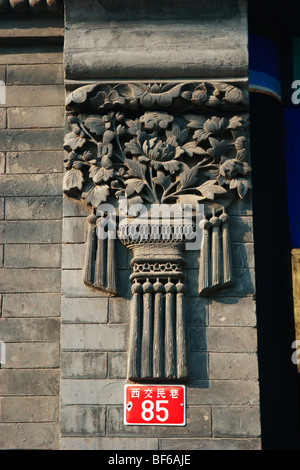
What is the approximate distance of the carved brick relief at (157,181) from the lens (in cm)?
907

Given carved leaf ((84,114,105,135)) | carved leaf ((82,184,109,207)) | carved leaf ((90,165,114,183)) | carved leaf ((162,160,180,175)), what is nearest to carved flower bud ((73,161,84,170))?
carved leaf ((90,165,114,183))

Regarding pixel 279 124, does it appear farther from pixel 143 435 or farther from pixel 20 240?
pixel 143 435

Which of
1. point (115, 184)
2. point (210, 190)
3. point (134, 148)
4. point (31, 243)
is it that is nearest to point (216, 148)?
point (210, 190)

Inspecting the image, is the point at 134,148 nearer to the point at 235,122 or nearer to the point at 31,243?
the point at 235,122

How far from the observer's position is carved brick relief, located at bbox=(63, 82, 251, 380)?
907cm

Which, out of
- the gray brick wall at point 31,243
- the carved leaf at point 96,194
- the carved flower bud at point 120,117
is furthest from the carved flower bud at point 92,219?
the carved flower bud at point 120,117

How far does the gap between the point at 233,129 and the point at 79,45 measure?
1.94 m

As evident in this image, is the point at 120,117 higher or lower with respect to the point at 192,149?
higher

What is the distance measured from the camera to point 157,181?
9.48 m

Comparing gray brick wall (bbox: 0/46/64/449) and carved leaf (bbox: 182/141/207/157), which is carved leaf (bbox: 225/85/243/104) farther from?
gray brick wall (bbox: 0/46/64/449)

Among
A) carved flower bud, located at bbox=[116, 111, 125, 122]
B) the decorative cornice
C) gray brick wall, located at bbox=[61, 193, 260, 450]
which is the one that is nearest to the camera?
gray brick wall, located at bbox=[61, 193, 260, 450]

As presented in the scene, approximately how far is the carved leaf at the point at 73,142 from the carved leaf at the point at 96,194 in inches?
19.7

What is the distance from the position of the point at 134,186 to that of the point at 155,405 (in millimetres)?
2312

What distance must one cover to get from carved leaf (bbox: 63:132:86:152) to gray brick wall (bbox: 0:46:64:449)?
1.20 feet
